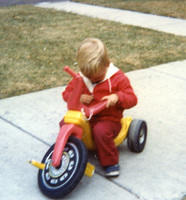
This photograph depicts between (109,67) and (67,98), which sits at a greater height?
(109,67)

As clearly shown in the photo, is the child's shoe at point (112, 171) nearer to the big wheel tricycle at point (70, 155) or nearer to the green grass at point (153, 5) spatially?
the big wheel tricycle at point (70, 155)

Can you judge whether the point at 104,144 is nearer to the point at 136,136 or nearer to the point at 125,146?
the point at 136,136

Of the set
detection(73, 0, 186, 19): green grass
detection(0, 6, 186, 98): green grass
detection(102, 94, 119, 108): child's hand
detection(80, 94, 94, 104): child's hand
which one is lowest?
detection(73, 0, 186, 19): green grass

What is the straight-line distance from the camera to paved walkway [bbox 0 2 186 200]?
288 cm

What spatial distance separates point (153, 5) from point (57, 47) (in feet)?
13.5

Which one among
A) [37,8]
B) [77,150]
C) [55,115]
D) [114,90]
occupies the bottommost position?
[37,8]

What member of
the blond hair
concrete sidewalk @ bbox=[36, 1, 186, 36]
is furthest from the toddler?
concrete sidewalk @ bbox=[36, 1, 186, 36]

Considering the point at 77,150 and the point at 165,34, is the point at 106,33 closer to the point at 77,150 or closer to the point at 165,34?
the point at 165,34

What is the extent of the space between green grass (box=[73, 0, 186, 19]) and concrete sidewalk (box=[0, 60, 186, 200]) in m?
4.26

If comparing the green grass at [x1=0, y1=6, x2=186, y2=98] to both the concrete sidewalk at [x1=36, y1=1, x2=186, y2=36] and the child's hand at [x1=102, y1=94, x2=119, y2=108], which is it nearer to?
the concrete sidewalk at [x1=36, y1=1, x2=186, y2=36]

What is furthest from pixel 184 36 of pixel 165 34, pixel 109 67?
pixel 109 67

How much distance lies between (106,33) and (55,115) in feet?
11.3

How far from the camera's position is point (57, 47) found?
6.43m

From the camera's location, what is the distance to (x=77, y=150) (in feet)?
9.29
